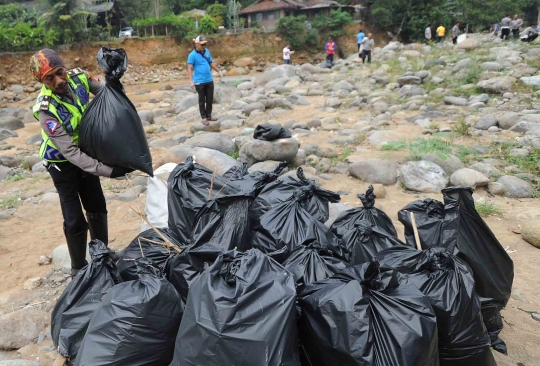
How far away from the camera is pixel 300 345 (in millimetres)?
1798

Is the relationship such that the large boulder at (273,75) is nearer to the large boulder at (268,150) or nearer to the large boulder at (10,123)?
the large boulder at (10,123)

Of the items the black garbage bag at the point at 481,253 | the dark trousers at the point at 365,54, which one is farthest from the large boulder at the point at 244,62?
the black garbage bag at the point at 481,253

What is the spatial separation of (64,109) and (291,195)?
1531 mm

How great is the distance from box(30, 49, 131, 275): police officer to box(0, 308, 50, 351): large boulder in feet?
1.30

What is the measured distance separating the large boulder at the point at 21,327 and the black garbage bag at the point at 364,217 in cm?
185

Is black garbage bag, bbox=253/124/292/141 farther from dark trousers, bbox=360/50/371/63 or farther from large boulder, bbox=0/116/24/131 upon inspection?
dark trousers, bbox=360/50/371/63

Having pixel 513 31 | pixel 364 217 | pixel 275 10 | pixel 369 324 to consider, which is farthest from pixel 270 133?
pixel 275 10

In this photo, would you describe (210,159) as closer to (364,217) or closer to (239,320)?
(364,217)

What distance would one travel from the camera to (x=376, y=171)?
5.02m

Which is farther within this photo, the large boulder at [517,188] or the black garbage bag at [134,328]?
the large boulder at [517,188]

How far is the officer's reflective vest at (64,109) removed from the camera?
246 centimetres

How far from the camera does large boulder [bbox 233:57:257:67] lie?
970 inches

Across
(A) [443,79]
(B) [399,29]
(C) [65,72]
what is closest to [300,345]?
(C) [65,72]

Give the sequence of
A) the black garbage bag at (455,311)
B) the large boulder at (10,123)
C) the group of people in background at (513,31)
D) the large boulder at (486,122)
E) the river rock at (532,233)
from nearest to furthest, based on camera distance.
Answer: the black garbage bag at (455,311) < the river rock at (532,233) < the large boulder at (486,122) < the large boulder at (10,123) < the group of people in background at (513,31)
